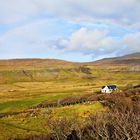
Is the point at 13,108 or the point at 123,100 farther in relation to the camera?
the point at 13,108

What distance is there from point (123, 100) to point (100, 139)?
4969 centimetres

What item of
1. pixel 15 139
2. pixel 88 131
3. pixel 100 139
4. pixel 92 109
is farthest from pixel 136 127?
pixel 92 109

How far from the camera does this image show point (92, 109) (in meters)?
117

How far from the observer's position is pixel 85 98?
153m

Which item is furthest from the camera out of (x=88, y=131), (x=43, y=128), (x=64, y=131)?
(x=43, y=128)

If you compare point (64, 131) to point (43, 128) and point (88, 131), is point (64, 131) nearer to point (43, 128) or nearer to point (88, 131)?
point (88, 131)

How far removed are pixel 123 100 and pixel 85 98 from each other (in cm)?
3760

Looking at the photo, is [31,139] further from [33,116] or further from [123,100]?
[123,100]

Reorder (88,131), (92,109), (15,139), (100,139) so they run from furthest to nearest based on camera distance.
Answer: (92,109) → (15,139) → (88,131) → (100,139)

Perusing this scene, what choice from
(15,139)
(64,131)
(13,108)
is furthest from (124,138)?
(13,108)

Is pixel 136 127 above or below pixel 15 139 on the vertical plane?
above

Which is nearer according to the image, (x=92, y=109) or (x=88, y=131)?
(x=88, y=131)

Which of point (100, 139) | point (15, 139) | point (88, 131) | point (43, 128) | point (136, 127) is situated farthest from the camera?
point (43, 128)

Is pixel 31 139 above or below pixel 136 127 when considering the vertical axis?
below
